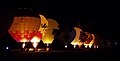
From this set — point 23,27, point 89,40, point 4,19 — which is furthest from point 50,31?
point 4,19

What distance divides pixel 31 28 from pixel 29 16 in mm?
500

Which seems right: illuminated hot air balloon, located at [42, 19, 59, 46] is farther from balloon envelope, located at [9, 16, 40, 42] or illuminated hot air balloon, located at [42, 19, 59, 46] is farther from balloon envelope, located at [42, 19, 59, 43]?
balloon envelope, located at [9, 16, 40, 42]

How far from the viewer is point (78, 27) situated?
69.1 feet

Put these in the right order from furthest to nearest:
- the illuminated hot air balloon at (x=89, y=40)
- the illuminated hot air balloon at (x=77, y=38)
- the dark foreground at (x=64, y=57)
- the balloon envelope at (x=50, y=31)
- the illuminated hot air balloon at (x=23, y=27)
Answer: the illuminated hot air balloon at (x=89, y=40)
the illuminated hot air balloon at (x=77, y=38)
the balloon envelope at (x=50, y=31)
the illuminated hot air balloon at (x=23, y=27)
the dark foreground at (x=64, y=57)

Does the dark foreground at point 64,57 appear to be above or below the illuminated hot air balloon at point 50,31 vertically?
below

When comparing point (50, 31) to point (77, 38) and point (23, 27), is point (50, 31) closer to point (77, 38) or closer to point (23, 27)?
point (77, 38)

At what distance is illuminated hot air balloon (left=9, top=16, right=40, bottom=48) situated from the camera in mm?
13750

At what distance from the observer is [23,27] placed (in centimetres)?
1376

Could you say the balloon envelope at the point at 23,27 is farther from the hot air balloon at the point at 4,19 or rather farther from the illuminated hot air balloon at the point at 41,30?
the hot air balloon at the point at 4,19

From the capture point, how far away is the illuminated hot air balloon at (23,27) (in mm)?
13750

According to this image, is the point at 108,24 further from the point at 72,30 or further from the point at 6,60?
the point at 6,60

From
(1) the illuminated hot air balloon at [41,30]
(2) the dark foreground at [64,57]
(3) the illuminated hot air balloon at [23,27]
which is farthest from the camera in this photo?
(1) the illuminated hot air balloon at [41,30]

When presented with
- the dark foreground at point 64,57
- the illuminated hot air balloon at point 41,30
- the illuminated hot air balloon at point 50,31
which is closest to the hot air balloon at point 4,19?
the dark foreground at point 64,57

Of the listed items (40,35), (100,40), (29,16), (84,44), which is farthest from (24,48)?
(100,40)
